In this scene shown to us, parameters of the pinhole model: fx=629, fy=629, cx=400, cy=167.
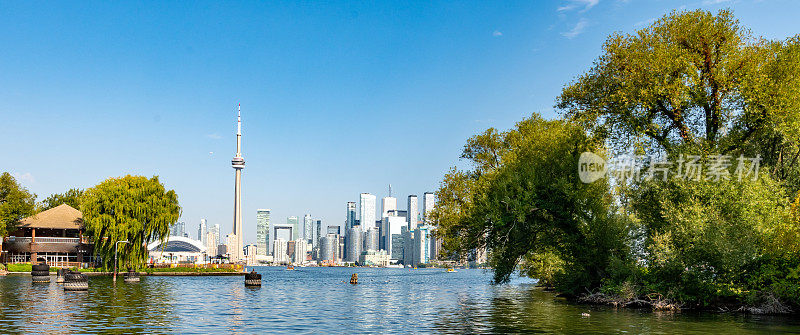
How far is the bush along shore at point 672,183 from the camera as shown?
118 ft

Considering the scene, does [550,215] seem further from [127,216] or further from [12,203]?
[12,203]

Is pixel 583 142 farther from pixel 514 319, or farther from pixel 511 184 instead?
pixel 514 319

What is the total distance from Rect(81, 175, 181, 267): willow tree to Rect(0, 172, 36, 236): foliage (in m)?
15.3

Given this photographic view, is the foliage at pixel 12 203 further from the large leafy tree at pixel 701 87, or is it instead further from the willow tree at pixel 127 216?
the large leafy tree at pixel 701 87

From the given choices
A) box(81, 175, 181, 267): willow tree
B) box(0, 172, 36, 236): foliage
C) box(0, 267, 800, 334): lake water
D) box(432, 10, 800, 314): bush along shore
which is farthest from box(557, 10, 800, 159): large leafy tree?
box(0, 172, 36, 236): foliage

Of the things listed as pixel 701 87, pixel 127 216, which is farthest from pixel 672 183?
pixel 127 216

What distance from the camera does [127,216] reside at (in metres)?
88.5

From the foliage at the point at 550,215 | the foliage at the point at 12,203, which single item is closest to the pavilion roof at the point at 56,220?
the foliage at the point at 12,203

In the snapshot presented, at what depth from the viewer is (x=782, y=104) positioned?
123 feet

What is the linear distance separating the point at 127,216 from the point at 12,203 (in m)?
24.7

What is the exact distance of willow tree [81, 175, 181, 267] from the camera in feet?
286

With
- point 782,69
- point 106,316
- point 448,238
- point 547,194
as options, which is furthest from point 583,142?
point 106,316

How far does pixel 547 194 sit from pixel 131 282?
5236 cm

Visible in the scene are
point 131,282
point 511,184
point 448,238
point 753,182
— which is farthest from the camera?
point 131,282
